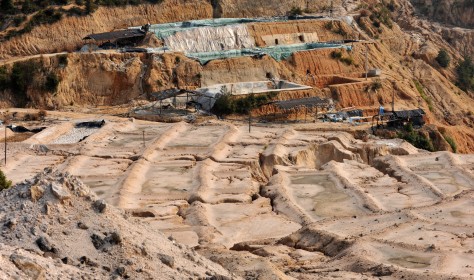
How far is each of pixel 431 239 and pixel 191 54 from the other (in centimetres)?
3780

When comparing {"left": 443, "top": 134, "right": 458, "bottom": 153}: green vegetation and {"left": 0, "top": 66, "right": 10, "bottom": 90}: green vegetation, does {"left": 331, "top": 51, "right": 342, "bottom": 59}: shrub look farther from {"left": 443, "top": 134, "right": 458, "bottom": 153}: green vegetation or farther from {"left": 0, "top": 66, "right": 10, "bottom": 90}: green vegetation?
{"left": 0, "top": 66, "right": 10, "bottom": 90}: green vegetation

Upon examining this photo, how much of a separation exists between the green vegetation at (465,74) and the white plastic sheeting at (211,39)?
20.5 meters

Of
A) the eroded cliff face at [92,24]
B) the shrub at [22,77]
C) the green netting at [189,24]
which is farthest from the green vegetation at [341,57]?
the shrub at [22,77]

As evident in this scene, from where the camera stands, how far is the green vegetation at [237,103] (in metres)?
57.3

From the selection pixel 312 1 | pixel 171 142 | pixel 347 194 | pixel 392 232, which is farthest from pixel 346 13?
pixel 392 232

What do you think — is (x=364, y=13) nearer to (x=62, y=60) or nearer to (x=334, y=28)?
(x=334, y=28)

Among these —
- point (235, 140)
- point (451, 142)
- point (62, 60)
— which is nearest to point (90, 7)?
point (62, 60)

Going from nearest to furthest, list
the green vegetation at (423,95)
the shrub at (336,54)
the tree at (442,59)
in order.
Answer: the shrub at (336,54)
the green vegetation at (423,95)
the tree at (442,59)

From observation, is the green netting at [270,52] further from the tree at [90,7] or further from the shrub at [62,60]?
the shrub at [62,60]

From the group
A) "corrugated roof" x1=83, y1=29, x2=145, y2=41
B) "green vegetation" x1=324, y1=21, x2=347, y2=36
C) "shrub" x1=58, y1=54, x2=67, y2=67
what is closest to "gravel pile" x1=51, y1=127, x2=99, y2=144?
"shrub" x1=58, y1=54, x2=67, y2=67

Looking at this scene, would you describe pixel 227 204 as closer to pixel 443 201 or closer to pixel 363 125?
pixel 443 201

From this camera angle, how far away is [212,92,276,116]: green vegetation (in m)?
57.3

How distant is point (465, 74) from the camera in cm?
7919

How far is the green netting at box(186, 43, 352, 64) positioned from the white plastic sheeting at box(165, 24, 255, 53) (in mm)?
973
